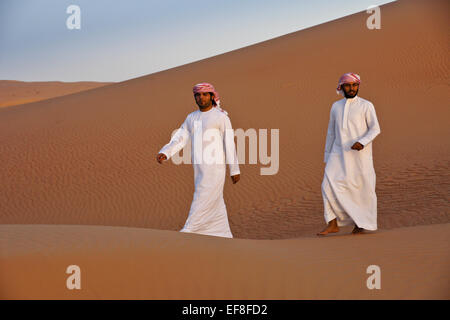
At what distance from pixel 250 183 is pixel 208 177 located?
289 inches

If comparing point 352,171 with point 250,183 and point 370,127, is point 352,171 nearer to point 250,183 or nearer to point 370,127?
point 370,127

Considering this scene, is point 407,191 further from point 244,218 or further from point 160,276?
point 160,276

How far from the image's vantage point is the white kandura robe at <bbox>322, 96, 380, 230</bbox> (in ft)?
22.6

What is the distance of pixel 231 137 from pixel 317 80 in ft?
50.6

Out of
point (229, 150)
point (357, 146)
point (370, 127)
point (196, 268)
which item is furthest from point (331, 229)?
point (196, 268)

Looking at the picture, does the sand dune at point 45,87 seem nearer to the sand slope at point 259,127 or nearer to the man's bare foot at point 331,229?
the sand slope at point 259,127

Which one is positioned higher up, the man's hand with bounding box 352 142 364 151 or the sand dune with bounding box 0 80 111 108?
the sand dune with bounding box 0 80 111 108

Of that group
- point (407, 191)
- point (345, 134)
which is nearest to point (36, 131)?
point (407, 191)

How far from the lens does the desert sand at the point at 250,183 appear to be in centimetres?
418

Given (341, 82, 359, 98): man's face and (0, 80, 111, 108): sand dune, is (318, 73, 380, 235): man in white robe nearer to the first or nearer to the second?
(341, 82, 359, 98): man's face

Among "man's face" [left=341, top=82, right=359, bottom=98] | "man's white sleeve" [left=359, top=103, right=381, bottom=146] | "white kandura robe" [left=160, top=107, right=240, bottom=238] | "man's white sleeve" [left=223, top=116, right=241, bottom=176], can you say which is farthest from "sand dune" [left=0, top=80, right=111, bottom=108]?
"man's white sleeve" [left=359, top=103, right=381, bottom=146]

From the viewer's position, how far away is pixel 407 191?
11648mm

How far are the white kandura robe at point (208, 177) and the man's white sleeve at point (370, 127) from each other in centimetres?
161

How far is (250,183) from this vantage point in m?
14.1
